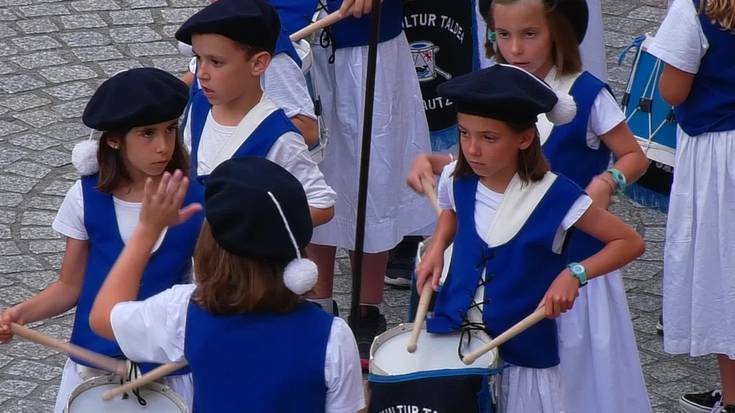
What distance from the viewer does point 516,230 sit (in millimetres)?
3453

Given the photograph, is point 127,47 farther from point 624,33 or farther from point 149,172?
point 149,172

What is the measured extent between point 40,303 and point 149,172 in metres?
0.44

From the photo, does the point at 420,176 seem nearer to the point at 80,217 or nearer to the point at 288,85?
the point at 288,85

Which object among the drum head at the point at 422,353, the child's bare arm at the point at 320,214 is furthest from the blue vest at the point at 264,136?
the drum head at the point at 422,353

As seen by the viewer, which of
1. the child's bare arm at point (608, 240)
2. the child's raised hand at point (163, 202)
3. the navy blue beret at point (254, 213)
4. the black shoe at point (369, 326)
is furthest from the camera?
the black shoe at point (369, 326)

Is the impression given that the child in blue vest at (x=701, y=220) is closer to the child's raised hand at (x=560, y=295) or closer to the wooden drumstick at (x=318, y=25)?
the wooden drumstick at (x=318, y=25)

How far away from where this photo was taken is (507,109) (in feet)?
11.1

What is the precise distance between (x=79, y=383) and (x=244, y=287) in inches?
34.9

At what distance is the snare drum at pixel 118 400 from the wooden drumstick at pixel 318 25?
5.68 feet

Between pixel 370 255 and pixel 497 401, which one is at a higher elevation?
pixel 497 401

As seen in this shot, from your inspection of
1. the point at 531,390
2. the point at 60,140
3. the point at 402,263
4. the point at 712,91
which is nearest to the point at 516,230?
the point at 531,390

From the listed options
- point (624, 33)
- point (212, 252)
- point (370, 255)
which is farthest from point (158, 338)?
point (624, 33)

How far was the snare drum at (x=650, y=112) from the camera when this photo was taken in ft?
15.8

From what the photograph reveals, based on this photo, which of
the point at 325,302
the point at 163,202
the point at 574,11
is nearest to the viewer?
the point at 163,202
